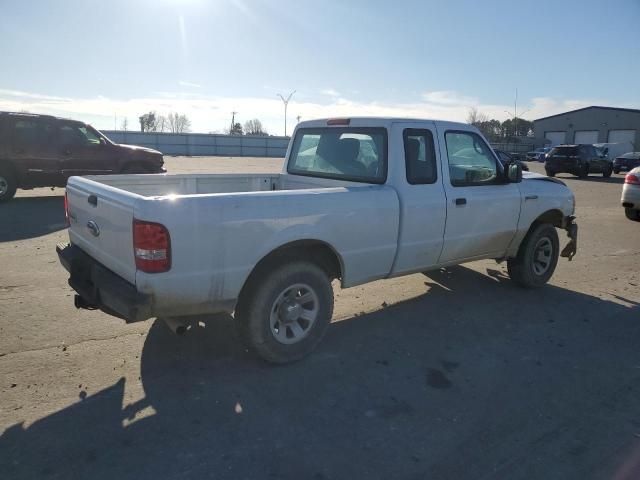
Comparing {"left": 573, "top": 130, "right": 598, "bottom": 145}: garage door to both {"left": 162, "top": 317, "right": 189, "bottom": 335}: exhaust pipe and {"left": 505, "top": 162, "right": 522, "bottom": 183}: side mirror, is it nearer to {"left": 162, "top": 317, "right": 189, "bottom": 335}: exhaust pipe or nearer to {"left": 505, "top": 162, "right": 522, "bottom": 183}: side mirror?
{"left": 505, "top": 162, "right": 522, "bottom": 183}: side mirror

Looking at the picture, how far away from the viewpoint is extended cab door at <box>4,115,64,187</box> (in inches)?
424

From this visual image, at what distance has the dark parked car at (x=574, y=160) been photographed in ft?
83.5

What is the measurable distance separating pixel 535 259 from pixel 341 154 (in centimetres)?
286

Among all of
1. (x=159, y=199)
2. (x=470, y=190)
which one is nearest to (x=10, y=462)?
(x=159, y=199)

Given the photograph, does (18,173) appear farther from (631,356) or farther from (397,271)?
(631,356)

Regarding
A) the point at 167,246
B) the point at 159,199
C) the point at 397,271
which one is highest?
the point at 159,199

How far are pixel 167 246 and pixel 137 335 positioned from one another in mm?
1619

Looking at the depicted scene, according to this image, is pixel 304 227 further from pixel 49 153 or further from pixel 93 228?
pixel 49 153

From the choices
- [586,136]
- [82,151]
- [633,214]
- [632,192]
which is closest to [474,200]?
[632,192]

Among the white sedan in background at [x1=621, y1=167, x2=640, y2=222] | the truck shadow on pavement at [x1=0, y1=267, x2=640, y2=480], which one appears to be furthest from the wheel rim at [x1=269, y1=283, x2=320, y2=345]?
the white sedan in background at [x1=621, y1=167, x2=640, y2=222]

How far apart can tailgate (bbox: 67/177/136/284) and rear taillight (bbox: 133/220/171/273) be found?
0.08 meters

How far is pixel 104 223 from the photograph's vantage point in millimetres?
3355

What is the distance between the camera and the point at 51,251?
681cm

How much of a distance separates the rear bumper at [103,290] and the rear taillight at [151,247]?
20cm
